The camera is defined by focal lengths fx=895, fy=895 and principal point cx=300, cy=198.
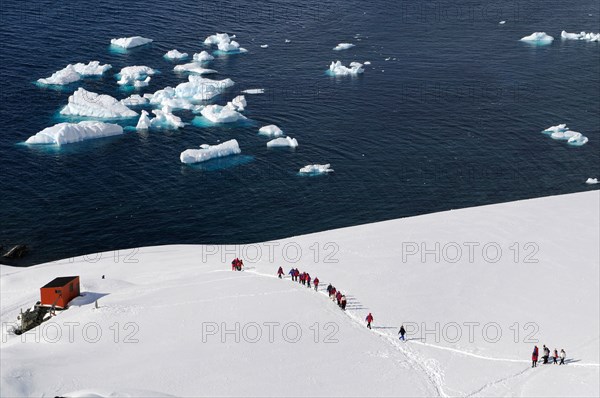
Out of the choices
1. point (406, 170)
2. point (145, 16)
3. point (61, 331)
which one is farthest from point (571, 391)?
point (145, 16)

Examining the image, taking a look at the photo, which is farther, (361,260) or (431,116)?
(431,116)

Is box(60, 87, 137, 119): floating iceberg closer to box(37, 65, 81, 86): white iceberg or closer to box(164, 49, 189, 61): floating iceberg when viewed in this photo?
box(37, 65, 81, 86): white iceberg

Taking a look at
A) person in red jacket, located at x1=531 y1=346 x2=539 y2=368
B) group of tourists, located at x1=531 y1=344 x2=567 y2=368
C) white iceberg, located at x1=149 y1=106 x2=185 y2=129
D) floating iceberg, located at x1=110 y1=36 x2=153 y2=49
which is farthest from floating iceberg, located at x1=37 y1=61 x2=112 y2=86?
person in red jacket, located at x1=531 y1=346 x2=539 y2=368

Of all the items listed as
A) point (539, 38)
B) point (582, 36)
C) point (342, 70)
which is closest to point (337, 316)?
point (342, 70)

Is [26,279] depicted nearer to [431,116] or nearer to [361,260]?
[361,260]

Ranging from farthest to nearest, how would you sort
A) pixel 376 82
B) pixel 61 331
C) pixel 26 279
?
pixel 376 82 < pixel 26 279 < pixel 61 331

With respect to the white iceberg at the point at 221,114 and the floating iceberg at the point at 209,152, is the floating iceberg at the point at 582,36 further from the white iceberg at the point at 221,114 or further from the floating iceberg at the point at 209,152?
the floating iceberg at the point at 209,152
